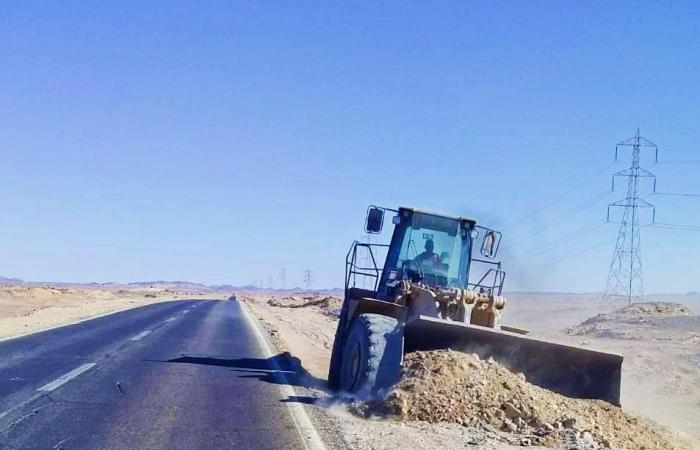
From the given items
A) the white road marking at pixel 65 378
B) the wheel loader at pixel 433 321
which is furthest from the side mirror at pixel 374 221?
the white road marking at pixel 65 378

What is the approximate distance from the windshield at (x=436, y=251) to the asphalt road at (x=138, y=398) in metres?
3.17

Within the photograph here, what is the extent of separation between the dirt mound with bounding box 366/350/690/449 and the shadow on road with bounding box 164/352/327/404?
373 centimetres

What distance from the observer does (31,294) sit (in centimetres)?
6556

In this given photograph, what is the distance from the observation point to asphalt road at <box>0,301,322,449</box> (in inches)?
362

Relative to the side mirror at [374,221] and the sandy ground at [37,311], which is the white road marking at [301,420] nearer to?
the side mirror at [374,221]

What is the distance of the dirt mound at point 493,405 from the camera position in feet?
34.0

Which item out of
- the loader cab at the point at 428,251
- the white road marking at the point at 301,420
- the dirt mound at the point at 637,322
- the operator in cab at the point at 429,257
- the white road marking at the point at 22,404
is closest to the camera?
the white road marking at the point at 301,420

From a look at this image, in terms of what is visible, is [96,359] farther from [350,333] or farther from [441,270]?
[441,270]

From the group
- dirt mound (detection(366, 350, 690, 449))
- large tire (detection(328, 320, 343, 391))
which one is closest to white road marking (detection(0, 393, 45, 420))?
dirt mound (detection(366, 350, 690, 449))

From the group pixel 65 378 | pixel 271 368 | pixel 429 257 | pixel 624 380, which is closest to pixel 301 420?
pixel 65 378

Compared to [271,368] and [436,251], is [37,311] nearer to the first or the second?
[271,368]

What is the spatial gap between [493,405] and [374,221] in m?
4.05

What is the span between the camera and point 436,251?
1523 cm

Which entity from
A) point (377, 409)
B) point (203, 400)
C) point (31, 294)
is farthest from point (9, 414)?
point (31, 294)
